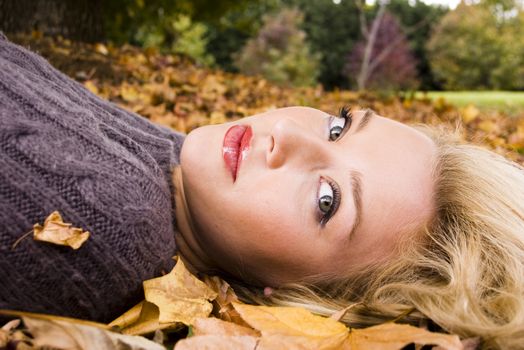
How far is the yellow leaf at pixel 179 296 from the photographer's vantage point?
4.30 feet

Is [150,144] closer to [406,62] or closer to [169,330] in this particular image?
[169,330]

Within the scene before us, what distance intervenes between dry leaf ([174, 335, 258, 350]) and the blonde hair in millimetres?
416

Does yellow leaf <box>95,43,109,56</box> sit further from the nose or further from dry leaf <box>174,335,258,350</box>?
dry leaf <box>174,335,258,350</box>

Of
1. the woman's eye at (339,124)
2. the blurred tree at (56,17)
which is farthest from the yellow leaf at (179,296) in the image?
the blurred tree at (56,17)

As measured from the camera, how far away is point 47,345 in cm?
102

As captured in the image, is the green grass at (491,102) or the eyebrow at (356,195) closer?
the eyebrow at (356,195)

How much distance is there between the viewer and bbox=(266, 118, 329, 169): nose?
1.59 metres

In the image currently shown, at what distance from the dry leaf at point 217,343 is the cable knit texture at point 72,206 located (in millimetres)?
388

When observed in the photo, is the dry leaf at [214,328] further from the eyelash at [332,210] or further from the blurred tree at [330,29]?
the blurred tree at [330,29]

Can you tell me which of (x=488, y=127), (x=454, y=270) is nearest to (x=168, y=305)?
A: (x=454, y=270)

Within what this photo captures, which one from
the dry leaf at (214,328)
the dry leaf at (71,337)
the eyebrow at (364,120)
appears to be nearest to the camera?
the dry leaf at (71,337)

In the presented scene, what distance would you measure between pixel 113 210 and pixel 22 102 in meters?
0.40

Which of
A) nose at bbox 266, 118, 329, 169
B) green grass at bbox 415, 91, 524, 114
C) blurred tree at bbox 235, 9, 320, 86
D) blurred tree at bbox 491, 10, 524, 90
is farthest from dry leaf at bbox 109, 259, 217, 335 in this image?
blurred tree at bbox 491, 10, 524, 90

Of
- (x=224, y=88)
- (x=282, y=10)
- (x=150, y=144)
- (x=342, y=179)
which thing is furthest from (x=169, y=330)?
(x=282, y=10)
